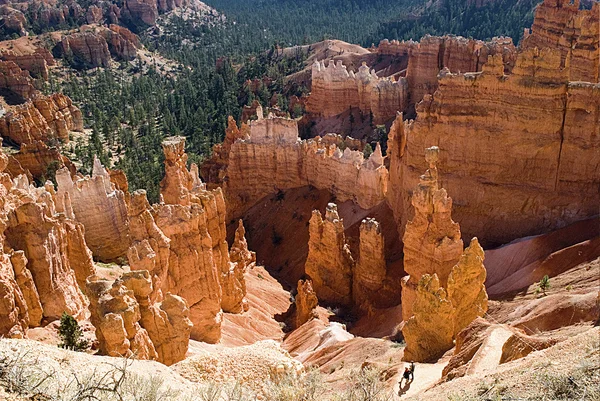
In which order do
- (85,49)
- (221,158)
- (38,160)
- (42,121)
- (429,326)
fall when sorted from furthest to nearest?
(85,49) < (42,121) < (221,158) < (38,160) < (429,326)

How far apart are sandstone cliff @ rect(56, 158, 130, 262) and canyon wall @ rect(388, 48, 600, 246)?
15798mm

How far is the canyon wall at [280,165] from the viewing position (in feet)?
127

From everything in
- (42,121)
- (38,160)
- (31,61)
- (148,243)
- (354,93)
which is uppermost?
(148,243)

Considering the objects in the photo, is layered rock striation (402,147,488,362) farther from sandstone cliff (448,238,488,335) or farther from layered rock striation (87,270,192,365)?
layered rock striation (87,270,192,365)

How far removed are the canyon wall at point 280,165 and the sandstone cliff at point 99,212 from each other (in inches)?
634

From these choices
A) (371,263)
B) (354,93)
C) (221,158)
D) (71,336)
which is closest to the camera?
(71,336)

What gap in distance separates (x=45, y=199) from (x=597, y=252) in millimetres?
22990

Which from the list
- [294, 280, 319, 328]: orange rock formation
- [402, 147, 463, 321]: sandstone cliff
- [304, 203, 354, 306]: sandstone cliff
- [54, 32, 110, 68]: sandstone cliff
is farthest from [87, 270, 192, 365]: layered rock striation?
[54, 32, 110, 68]: sandstone cliff

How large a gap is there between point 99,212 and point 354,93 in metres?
41.8

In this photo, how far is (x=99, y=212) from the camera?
2725cm

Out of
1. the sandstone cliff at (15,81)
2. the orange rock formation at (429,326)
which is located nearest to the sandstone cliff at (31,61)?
the sandstone cliff at (15,81)

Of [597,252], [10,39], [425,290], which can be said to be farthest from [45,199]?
[10,39]

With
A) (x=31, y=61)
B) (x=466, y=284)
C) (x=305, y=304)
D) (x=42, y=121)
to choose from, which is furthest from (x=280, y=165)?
(x=31, y=61)

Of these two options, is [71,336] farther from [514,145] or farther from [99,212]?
[514,145]
